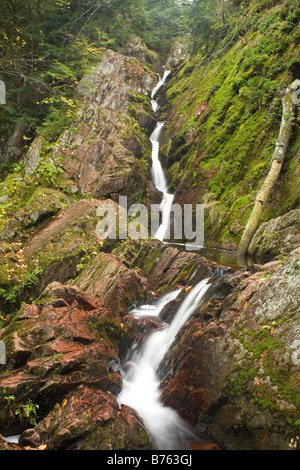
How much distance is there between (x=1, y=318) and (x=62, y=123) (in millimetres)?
10703

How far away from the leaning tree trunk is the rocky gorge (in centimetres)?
26

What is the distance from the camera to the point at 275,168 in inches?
345

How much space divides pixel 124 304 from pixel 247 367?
4.11m

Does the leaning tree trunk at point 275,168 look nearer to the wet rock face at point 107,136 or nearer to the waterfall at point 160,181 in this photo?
the waterfall at point 160,181

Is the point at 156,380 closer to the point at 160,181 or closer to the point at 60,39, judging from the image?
the point at 160,181

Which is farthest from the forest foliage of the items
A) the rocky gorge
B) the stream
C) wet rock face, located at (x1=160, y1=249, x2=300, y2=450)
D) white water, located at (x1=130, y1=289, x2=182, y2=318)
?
wet rock face, located at (x1=160, y1=249, x2=300, y2=450)

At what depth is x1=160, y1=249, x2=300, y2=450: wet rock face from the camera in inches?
143

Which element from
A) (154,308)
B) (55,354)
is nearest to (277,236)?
(154,308)

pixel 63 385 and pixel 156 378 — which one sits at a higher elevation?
pixel 63 385

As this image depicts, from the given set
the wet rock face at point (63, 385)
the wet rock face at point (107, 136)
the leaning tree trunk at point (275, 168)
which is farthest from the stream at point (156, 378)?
the wet rock face at point (107, 136)

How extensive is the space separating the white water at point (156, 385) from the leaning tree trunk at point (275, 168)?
2.41m

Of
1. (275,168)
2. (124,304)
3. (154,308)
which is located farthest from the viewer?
(275,168)

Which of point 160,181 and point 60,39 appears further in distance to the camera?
point 60,39

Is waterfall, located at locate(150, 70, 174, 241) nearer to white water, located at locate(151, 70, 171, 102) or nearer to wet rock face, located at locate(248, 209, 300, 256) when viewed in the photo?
white water, located at locate(151, 70, 171, 102)
